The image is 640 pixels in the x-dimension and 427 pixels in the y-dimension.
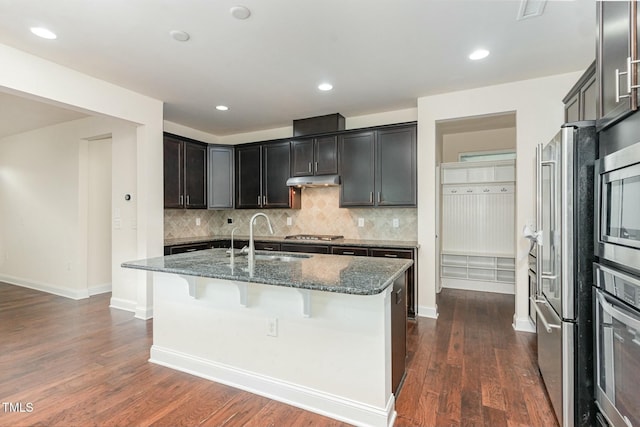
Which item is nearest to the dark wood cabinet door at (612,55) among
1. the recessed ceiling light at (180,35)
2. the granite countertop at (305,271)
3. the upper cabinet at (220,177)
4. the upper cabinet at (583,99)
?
the upper cabinet at (583,99)

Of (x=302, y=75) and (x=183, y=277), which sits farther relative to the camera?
(x=302, y=75)

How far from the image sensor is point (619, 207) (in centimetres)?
139

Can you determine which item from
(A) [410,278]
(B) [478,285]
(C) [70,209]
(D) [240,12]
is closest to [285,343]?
(A) [410,278]

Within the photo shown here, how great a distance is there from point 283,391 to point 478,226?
4.35m

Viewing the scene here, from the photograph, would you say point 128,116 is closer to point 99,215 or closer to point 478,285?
point 99,215

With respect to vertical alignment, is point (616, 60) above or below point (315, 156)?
below

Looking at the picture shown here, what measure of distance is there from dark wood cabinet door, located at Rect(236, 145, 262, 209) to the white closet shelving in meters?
3.10

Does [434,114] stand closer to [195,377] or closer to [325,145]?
[325,145]

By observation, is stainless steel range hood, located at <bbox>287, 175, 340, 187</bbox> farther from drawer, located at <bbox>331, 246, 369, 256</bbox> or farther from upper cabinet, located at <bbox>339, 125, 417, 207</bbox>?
drawer, located at <bbox>331, 246, 369, 256</bbox>

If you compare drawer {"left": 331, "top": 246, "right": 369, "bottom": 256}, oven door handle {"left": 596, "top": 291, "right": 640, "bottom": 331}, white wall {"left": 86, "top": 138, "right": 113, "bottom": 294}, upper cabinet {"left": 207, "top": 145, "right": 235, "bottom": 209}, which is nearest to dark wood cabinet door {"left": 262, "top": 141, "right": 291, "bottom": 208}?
upper cabinet {"left": 207, "top": 145, "right": 235, "bottom": 209}

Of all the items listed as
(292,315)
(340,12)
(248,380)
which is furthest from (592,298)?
(340,12)

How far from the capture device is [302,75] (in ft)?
10.7

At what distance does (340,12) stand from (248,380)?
8.95ft

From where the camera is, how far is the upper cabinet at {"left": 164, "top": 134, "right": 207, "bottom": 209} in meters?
4.30
